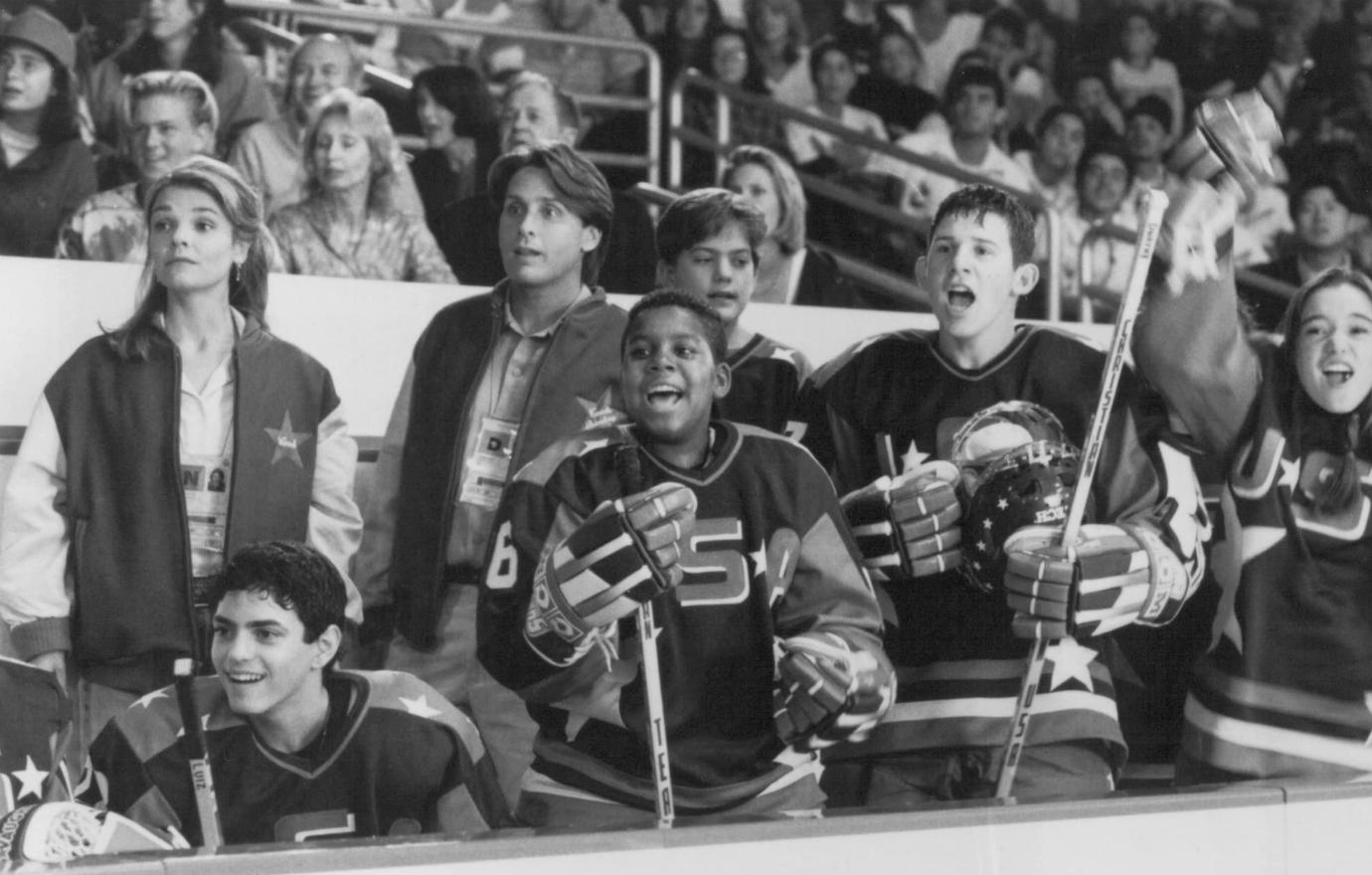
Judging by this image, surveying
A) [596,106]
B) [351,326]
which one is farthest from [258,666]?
[596,106]

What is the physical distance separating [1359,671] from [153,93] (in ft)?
8.52

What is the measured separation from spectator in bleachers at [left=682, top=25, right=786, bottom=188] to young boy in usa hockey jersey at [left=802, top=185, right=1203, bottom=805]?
2.38 meters

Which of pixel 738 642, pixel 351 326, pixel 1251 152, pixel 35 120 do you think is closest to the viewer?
pixel 738 642

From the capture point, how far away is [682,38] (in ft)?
17.9

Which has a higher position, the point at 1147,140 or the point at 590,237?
the point at 1147,140

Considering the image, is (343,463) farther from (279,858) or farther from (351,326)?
(279,858)

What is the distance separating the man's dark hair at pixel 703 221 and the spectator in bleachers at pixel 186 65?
1.23 meters

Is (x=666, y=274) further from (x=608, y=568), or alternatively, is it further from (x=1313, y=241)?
(x=1313, y=241)

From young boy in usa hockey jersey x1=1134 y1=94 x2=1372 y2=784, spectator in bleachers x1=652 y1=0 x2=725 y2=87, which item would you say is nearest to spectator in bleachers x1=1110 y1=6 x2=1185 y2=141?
spectator in bleachers x1=652 y1=0 x2=725 y2=87

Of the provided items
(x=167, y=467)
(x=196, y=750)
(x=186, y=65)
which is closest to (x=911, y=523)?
(x=196, y=750)

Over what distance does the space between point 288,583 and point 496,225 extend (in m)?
1.52

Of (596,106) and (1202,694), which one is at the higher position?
(596,106)

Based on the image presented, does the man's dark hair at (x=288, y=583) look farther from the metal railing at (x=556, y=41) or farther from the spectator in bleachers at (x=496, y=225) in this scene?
the metal railing at (x=556, y=41)

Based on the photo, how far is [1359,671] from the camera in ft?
9.32
